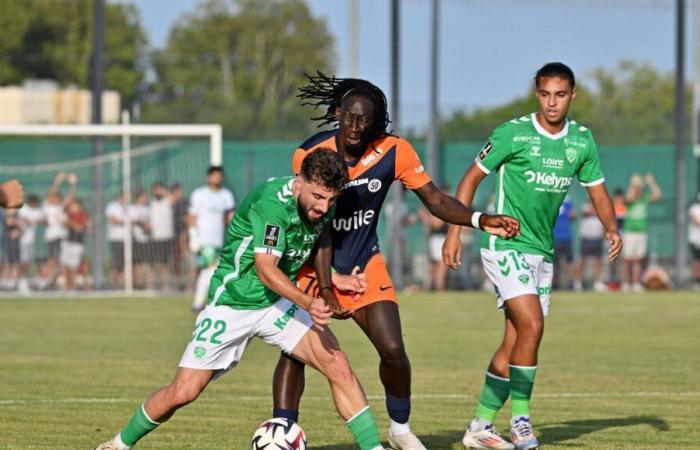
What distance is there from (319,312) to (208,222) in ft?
46.5

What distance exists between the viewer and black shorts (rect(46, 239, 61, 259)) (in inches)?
1101

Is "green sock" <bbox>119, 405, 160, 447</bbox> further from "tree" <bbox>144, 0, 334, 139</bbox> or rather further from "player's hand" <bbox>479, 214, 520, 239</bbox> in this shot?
"tree" <bbox>144, 0, 334, 139</bbox>

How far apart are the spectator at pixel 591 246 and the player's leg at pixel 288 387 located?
866 inches

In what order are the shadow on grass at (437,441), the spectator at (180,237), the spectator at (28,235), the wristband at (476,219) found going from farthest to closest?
the spectator at (180,237) → the spectator at (28,235) → the shadow on grass at (437,441) → the wristband at (476,219)

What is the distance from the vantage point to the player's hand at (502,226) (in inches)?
320

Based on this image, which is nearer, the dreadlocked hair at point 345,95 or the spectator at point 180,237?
the dreadlocked hair at point 345,95

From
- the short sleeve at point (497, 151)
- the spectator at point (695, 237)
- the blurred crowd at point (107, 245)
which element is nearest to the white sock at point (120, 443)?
the short sleeve at point (497, 151)

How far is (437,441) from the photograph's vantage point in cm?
958

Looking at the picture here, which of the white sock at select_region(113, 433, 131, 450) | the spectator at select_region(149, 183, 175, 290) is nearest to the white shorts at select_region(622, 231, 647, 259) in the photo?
the spectator at select_region(149, 183, 175, 290)

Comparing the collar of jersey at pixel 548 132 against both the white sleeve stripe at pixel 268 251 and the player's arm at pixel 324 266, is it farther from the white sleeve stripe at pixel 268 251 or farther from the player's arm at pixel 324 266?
the white sleeve stripe at pixel 268 251

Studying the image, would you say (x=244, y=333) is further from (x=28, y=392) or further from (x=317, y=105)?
(x=28, y=392)

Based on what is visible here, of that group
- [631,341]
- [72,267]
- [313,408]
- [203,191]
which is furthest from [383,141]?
[72,267]

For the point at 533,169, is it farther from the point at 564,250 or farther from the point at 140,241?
the point at 564,250

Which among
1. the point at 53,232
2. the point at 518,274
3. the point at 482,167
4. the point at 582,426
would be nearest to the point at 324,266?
the point at 518,274
